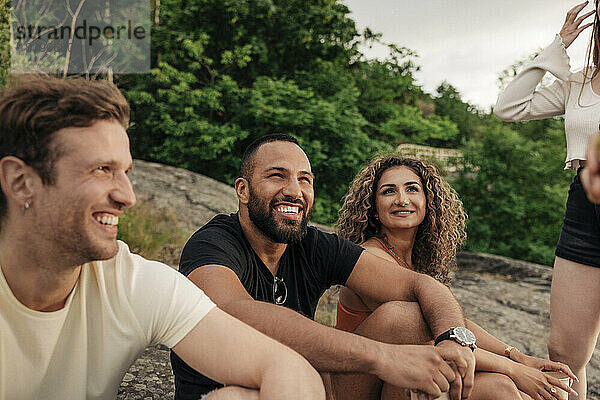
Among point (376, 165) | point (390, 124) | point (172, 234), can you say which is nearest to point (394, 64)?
point (390, 124)

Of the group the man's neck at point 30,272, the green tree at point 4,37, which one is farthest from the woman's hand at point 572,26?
the green tree at point 4,37

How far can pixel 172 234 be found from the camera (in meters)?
5.71

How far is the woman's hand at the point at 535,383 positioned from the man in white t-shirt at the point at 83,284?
3.20ft

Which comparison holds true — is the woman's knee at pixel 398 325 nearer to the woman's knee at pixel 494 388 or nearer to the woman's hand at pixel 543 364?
the woman's knee at pixel 494 388

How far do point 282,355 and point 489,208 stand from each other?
329 inches

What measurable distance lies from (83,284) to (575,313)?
6.28 ft

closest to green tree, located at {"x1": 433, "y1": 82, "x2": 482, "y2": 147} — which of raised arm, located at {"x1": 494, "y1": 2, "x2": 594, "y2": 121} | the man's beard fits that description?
raised arm, located at {"x1": 494, "y1": 2, "x2": 594, "y2": 121}

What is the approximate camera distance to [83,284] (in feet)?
5.14

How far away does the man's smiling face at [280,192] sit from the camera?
92.4 inches

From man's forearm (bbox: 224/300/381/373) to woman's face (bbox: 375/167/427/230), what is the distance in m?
1.14

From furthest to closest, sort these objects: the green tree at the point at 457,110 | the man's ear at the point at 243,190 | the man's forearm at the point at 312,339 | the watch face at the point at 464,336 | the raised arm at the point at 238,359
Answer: the green tree at the point at 457,110, the man's ear at the point at 243,190, the watch face at the point at 464,336, the man's forearm at the point at 312,339, the raised arm at the point at 238,359

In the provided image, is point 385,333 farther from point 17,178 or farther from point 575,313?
point 17,178

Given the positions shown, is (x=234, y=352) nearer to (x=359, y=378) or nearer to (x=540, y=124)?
(x=359, y=378)

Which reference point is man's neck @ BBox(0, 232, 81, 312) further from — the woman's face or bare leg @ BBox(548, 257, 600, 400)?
bare leg @ BBox(548, 257, 600, 400)
